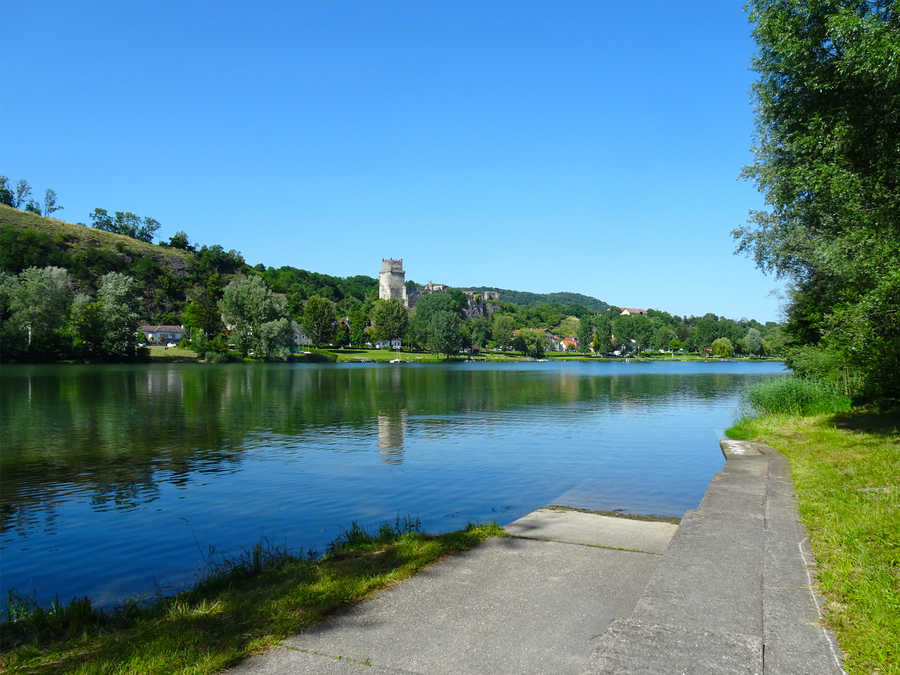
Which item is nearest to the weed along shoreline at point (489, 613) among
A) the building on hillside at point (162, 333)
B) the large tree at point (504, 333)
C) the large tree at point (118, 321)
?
the large tree at point (118, 321)

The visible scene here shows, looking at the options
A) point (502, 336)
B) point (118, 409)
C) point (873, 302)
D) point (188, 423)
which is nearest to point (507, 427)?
point (188, 423)

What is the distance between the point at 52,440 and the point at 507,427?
1784cm

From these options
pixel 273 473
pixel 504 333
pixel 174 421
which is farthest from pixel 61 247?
pixel 273 473

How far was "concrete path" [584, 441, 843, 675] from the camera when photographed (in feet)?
13.8

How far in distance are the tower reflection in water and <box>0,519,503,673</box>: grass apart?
11.4m

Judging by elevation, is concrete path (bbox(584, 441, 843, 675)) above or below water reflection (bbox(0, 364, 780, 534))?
above

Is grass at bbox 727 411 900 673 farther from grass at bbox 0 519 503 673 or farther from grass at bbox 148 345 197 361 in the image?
grass at bbox 148 345 197 361

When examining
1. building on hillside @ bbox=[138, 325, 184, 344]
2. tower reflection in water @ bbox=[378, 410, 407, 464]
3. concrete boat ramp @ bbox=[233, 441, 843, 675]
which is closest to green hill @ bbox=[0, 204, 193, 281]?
building on hillside @ bbox=[138, 325, 184, 344]

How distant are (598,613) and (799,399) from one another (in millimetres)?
24495

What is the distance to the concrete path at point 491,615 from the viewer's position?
460cm

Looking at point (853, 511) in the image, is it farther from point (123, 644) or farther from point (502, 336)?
point (502, 336)

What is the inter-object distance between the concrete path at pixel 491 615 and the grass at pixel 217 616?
285 mm

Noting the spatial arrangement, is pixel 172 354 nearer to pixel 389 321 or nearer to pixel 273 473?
pixel 389 321

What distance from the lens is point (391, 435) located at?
25.2m
